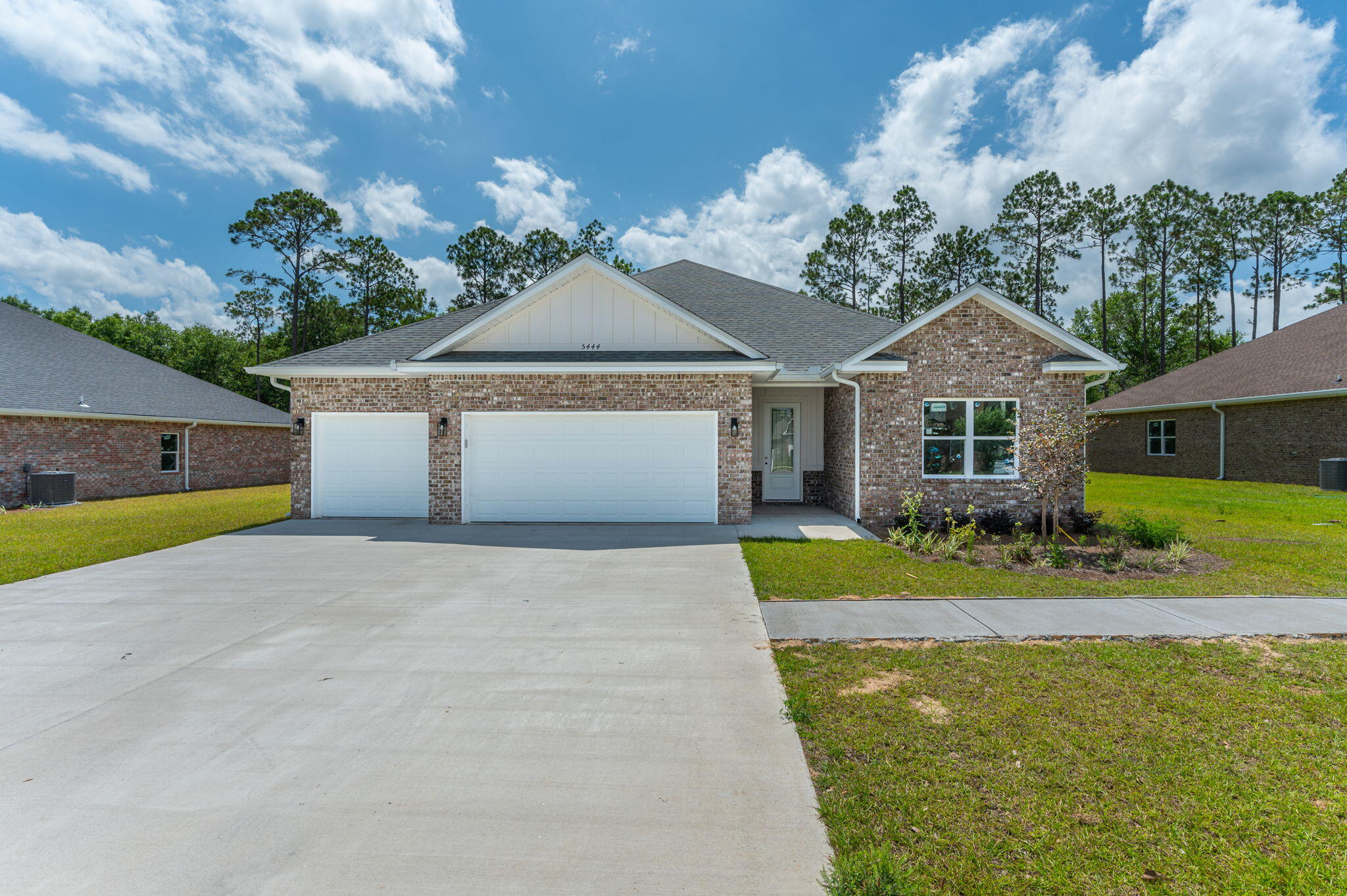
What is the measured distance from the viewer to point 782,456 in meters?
14.1

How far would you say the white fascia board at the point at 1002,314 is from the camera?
10820 millimetres

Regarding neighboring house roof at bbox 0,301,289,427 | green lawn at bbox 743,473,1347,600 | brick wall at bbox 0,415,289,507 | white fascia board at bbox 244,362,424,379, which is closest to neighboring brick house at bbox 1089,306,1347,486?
green lawn at bbox 743,473,1347,600

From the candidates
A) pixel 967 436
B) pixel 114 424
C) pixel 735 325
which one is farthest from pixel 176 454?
pixel 967 436

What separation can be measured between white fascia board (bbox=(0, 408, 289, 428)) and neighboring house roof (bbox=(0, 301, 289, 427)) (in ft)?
0.09

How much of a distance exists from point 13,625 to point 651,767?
656 cm

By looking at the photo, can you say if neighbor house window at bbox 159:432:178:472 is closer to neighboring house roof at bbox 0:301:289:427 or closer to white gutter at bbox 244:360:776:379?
neighboring house roof at bbox 0:301:289:427

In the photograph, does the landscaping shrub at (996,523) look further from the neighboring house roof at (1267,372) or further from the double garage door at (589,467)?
the neighboring house roof at (1267,372)

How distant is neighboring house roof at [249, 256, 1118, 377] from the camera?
36.0 ft

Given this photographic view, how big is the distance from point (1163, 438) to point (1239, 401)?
13.2ft

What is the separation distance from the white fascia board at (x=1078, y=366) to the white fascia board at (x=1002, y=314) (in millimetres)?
101

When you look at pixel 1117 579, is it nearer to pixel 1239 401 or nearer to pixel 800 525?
pixel 800 525

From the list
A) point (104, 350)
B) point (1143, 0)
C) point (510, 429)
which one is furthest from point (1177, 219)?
point (104, 350)

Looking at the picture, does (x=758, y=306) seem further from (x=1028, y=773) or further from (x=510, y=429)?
(x=1028, y=773)

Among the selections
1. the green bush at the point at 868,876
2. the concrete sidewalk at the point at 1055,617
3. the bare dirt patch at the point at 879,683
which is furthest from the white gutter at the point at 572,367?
the green bush at the point at 868,876
